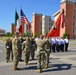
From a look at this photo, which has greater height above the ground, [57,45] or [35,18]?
[35,18]

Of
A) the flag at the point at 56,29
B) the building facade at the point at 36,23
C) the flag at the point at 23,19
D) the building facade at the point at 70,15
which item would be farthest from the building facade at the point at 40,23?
the flag at the point at 56,29

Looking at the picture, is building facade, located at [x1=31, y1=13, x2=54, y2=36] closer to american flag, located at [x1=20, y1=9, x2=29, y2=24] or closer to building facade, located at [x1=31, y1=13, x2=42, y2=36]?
building facade, located at [x1=31, y1=13, x2=42, y2=36]

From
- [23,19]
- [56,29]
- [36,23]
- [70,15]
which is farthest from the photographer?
[36,23]

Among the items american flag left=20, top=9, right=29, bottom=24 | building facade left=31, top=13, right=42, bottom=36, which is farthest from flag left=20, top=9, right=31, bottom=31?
building facade left=31, top=13, right=42, bottom=36

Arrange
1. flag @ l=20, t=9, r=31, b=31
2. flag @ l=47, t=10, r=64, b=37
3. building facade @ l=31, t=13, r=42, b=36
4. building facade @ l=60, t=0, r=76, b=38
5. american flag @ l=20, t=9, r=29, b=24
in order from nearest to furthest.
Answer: flag @ l=47, t=10, r=64, b=37
flag @ l=20, t=9, r=31, b=31
american flag @ l=20, t=9, r=29, b=24
building facade @ l=60, t=0, r=76, b=38
building facade @ l=31, t=13, r=42, b=36

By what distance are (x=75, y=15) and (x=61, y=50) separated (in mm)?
76697

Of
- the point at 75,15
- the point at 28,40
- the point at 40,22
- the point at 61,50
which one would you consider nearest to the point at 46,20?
the point at 40,22

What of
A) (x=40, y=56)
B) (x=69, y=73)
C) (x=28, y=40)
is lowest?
(x=69, y=73)

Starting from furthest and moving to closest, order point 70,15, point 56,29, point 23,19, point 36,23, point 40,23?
point 40,23, point 36,23, point 70,15, point 23,19, point 56,29

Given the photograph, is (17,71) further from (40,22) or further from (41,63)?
(40,22)

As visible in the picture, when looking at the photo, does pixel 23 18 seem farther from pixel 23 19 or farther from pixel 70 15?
pixel 70 15

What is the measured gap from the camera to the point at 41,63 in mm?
10820

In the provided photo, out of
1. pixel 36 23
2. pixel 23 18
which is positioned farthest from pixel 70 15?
pixel 23 18

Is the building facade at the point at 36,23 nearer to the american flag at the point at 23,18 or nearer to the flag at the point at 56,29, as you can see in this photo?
the american flag at the point at 23,18
